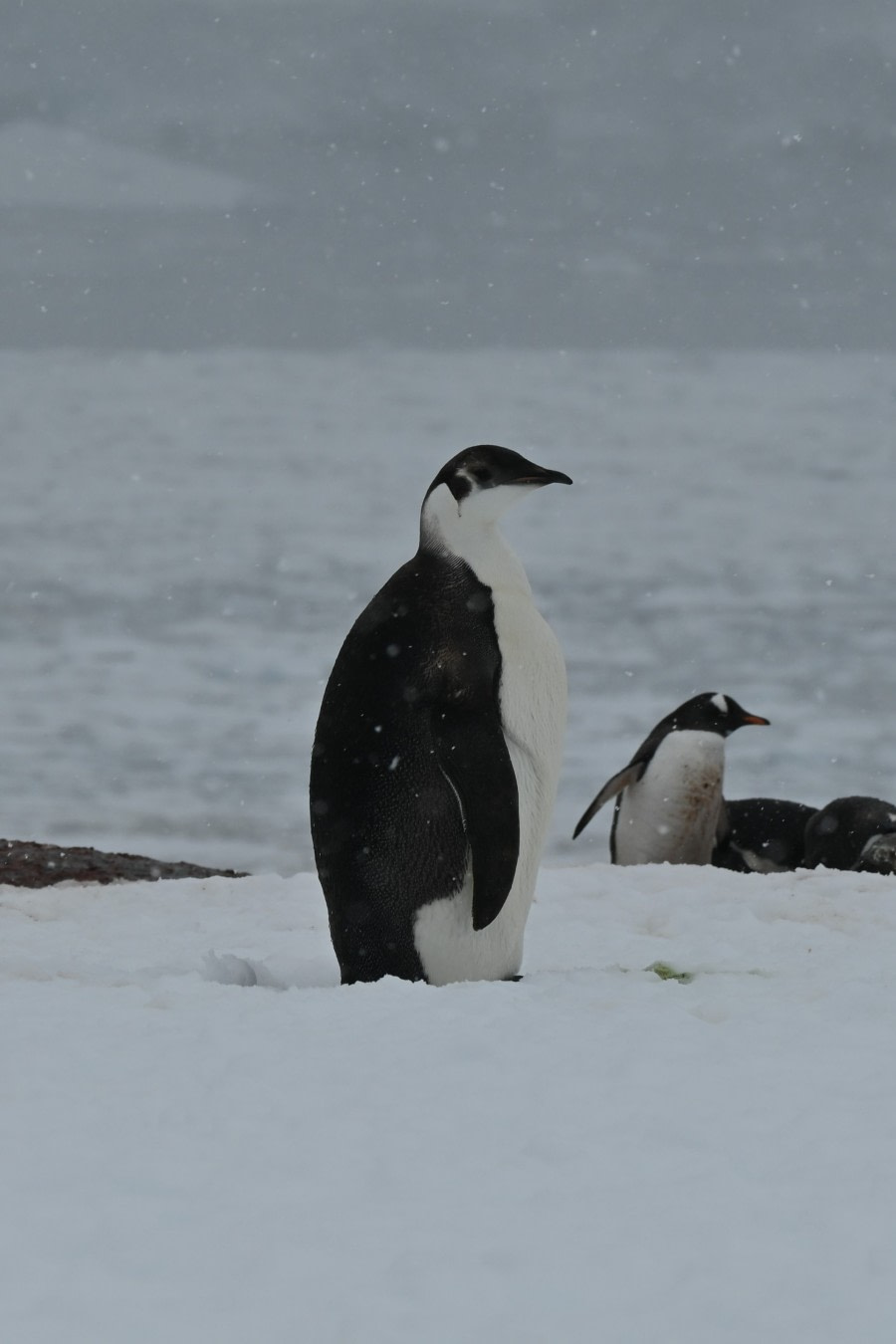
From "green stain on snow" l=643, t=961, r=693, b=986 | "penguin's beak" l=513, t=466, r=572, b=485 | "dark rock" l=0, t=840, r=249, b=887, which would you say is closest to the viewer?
"green stain on snow" l=643, t=961, r=693, b=986

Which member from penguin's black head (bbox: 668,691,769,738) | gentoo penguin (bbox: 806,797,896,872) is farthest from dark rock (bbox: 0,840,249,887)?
gentoo penguin (bbox: 806,797,896,872)

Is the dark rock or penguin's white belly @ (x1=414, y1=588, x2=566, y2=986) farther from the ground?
penguin's white belly @ (x1=414, y1=588, x2=566, y2=986)

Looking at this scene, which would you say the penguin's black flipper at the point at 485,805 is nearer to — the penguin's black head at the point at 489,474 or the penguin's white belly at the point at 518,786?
the penguin's white belly at the point at 518,786

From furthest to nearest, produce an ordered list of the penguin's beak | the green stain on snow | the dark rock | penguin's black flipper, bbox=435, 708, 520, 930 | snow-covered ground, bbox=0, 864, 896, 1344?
the dark rock, the penguin's beak, penguin's black flipper, bbox=435, 708, 520, 930, the green stain on snow, snow-covered ground, bbox=0, 864, 896, 1344

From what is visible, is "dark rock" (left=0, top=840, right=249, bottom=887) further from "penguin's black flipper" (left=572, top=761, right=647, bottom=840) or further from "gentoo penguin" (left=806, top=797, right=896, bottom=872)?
"gentoo penguin" (left=806, top=797, right=896, bottom=872)

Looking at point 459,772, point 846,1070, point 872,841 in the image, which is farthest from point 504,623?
point 872,841

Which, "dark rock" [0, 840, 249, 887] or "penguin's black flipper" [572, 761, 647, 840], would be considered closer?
"dark rock" [0, 840, 249, 887]

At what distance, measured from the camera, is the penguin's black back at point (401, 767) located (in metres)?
3.12

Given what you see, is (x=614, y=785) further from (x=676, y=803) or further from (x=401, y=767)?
(x=401, y=767)

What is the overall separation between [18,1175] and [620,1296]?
68 centimetres

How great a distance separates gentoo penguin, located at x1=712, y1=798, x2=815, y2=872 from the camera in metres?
7.52

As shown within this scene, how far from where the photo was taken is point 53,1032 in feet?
7.07

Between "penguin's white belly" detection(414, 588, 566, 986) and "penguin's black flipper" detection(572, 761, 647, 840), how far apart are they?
13.0 ft

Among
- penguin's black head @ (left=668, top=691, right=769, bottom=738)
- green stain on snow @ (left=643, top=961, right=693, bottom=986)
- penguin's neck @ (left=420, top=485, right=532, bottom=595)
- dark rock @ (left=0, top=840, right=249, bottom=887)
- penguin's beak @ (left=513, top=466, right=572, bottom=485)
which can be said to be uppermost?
penguin's beak @ (left=513, top=466, right=572, bottom=485)
